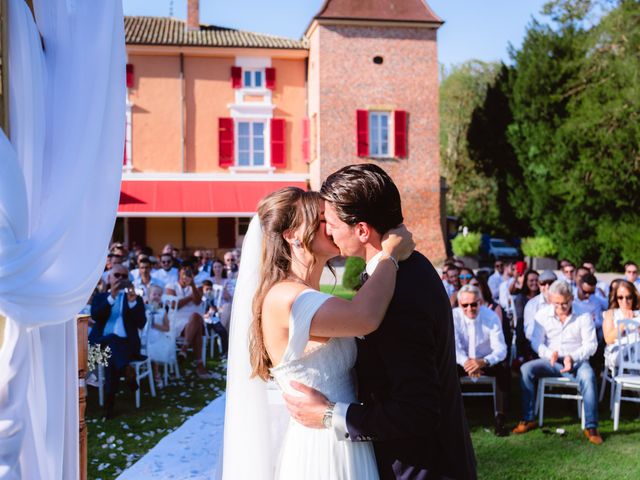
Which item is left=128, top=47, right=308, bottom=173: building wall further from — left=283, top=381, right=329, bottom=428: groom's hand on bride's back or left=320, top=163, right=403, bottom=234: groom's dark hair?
left=320, top=163, right=403, bottom=234: groom's dark hair

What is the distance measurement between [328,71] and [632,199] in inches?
443

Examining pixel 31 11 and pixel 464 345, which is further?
pixel 464 345

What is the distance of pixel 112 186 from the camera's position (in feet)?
9.46

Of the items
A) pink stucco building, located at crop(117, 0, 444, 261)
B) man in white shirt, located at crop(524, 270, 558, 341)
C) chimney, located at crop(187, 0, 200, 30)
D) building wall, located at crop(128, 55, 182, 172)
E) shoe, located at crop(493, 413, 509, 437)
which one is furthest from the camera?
chimney, located at crop(187, 0, 200, 30)

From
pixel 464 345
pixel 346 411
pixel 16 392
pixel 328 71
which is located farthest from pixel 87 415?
pixel 328 71

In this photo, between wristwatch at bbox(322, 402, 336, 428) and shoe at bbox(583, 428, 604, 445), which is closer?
wristwatch at bbox(322, 402, 336, 428)

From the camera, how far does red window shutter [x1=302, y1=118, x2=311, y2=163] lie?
2442cm

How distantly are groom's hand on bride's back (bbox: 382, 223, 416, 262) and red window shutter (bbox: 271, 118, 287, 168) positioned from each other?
74.0 ft

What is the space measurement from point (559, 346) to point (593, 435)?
99cm

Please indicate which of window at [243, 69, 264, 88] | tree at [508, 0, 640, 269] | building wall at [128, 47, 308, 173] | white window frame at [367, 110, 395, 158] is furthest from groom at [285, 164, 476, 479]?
window at [243, 69, 264, 88]

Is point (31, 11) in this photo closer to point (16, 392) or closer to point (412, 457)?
point (16, 392)

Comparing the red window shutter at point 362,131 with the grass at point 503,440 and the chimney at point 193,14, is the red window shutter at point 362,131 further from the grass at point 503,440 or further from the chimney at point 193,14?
the grass at point 503,440

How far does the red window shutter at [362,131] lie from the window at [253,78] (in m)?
4.17

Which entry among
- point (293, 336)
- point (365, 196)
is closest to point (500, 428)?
point (293, 336)
